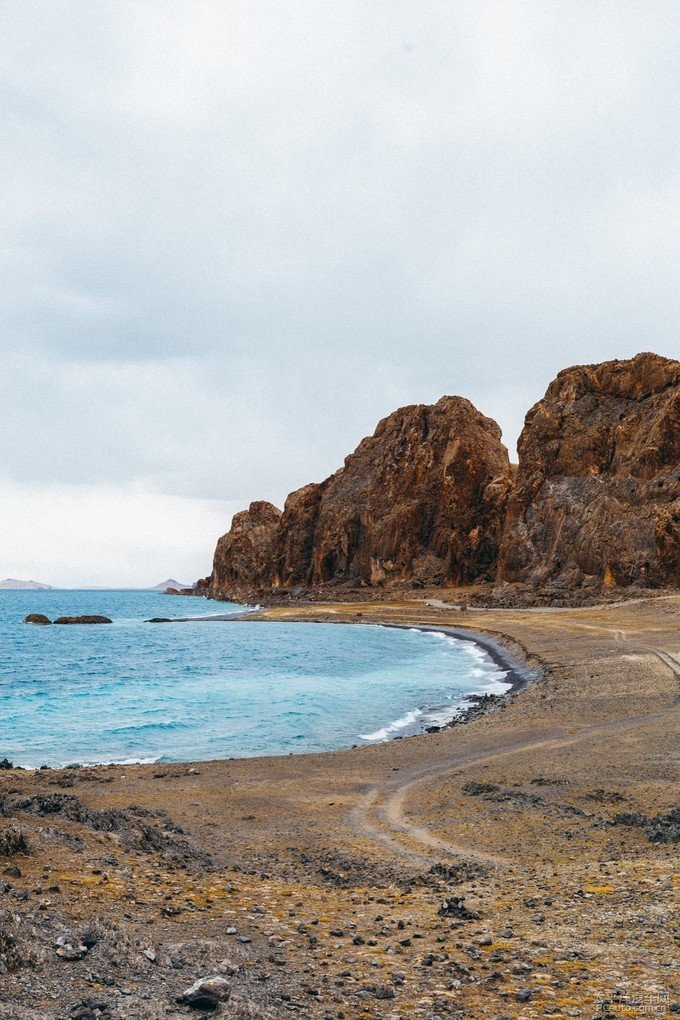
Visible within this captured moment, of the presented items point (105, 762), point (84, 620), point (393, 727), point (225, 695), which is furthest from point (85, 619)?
point (105, 762)

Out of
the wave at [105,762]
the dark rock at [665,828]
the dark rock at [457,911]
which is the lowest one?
the wave at [105,762]

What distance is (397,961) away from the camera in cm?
580

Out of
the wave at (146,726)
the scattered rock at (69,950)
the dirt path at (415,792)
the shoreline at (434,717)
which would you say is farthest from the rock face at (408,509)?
the scattered rock at (69,950)

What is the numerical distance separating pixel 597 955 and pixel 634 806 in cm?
680

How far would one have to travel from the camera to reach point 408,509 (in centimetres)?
11700

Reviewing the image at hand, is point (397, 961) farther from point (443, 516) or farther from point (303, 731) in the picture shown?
point (443, 516)

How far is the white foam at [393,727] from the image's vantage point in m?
22.4

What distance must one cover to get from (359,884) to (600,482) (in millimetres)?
77934

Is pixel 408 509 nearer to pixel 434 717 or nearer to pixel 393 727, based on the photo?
pixel 434 717

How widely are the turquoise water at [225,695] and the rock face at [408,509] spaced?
4915 cm

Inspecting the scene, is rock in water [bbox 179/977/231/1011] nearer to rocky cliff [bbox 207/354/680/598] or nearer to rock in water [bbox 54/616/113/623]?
rocky cliff [bbox 207/354/680/598]

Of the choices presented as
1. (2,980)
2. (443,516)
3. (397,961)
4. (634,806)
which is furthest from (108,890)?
(443,516)

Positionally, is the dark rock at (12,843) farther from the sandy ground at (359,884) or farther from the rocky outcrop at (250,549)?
the rocky outcrop at (250,549)

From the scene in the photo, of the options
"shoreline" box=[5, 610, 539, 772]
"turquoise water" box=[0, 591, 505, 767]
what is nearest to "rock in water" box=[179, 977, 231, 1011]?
"shoreline" box=[5, 610, 539, 772]
